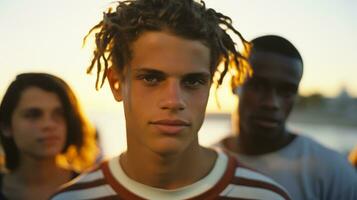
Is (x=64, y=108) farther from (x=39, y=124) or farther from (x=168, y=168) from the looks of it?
(x=168, y=168)

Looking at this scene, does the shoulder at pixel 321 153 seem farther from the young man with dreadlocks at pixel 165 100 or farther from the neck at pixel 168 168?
the neck at pixel 168 168

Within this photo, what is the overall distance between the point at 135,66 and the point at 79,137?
1.85 m

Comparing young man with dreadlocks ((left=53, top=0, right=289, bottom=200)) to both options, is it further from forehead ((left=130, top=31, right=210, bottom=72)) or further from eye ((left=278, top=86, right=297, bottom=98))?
eye ((left=278, top=86, right=297, bottom=98))

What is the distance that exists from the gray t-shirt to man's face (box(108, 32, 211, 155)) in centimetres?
120

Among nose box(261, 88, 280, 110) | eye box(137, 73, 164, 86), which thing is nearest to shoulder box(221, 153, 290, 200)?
eye box(137, 73, 164, 86)

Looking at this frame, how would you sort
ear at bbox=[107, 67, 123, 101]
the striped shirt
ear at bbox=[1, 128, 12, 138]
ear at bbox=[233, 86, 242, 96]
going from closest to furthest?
the striped shirt
ear at bbox=[107, 67, 123, 101]
ear at bbox=[233, 86, 242, 96]
ear at bbox=[1, 128, 12, 138]

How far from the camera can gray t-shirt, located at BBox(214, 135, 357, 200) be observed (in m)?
3.26

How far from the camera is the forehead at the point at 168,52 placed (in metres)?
2.27

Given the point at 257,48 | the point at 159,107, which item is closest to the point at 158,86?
the point at 159,107

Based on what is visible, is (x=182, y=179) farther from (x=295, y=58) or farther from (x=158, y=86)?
(x=295, y=58)

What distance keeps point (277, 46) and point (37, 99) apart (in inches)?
64.5

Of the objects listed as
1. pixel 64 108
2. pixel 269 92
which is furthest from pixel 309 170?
pixel 64 108

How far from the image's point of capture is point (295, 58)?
3549 millimetres

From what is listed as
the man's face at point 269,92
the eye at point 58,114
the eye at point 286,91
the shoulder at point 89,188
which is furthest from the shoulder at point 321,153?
the eye at point 58,114
